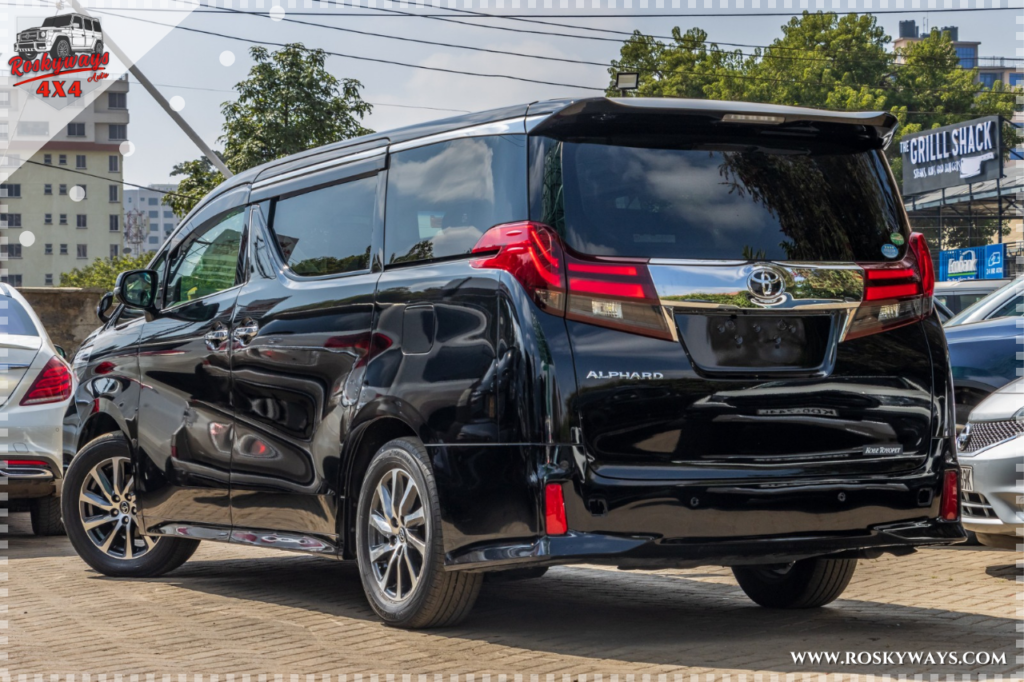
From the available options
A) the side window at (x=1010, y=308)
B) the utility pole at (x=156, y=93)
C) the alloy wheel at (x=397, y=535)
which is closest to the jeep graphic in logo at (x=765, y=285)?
the alloy wheel at (x=397, y=535)

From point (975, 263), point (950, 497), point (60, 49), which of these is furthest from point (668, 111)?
point (60, 49)

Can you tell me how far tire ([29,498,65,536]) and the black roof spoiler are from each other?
6190 millimetres

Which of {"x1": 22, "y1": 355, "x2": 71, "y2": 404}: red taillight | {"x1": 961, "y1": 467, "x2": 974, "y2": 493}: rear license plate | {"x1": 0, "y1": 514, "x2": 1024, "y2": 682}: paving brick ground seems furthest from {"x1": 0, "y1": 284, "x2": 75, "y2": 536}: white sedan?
{"x1": 961, "y1": 467, "x2": 974, "y2": 493}: rear license plate

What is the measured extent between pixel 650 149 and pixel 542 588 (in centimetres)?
294

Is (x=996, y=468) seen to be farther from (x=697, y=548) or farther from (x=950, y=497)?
(x=697, y=548)

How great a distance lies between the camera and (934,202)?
59938mm

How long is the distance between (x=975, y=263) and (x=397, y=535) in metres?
43.7

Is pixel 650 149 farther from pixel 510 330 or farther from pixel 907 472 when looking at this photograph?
pixel 907 472

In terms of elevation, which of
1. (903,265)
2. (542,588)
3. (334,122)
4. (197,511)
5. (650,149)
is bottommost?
(542,588)

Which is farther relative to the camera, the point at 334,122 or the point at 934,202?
the point at 934,202

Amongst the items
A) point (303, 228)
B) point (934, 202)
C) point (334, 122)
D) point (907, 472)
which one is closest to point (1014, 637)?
point (907, 472)

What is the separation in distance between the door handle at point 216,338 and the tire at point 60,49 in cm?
8748

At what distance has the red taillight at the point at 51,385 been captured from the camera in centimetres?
937

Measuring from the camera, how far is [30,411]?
928 cm
